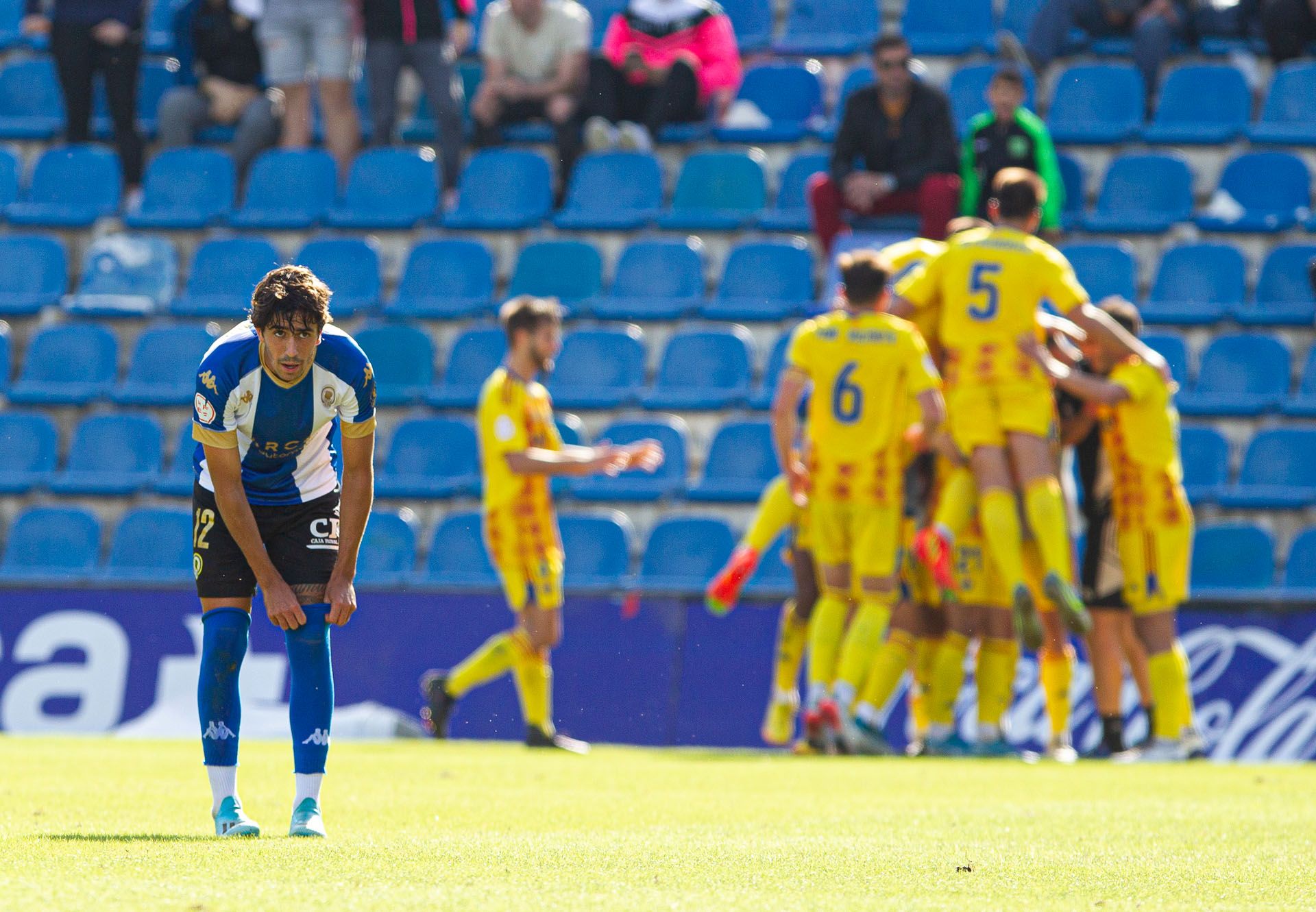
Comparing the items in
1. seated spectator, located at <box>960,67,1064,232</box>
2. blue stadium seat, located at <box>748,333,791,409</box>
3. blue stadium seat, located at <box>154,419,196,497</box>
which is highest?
seated spectator, located at <box>960,67,1064,232</box>

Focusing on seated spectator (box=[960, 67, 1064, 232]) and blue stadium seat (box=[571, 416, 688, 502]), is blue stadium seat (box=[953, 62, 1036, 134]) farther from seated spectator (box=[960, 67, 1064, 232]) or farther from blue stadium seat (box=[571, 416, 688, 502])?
blue stadium seat (box=[571, 416, 688, 502])

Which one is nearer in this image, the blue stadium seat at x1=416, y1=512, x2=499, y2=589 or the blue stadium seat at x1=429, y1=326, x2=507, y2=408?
the blue stadium seat at x1=416, y1=512, x2=499, y2=589

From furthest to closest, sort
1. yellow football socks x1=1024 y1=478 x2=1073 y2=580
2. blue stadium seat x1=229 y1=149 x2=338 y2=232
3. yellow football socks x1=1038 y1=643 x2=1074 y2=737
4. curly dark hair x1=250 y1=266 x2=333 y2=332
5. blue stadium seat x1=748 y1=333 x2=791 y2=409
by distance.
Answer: blue stadium seat x1=229 y1=149 x2=338 y2=232 → blue stadium seat x1=748 y1=333 x2=791 y2=409 → yellow football socks x1=1038 y1=643 x2=1074 y2=737 → yellow football socks x1=1024 y1=478 x2=1073 y2=580 → curly dark hair x1=250 y1=266 x2=333 y2=332

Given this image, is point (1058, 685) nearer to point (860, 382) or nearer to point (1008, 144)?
point (860, 382)

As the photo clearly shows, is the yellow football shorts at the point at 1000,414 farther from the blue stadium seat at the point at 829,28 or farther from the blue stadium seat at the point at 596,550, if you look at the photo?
the blue stadium seat at the point at 829,28

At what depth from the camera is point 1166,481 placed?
375 inches

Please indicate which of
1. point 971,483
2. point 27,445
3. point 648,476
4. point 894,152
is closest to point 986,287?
point 971,483

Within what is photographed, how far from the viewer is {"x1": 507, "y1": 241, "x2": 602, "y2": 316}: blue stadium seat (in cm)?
1341

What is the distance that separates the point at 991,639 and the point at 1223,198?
5068 millimetres

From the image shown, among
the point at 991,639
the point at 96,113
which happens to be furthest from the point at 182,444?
the point at 991,639

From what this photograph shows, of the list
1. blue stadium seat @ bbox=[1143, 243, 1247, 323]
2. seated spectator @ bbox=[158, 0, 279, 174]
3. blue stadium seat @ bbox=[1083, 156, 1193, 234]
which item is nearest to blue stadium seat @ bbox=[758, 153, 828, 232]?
blue stadium seat @ bbox=[1083, 156, 1193, 234]

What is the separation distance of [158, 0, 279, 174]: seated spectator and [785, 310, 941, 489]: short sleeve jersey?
22.9 ft

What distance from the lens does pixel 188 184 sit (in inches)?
581

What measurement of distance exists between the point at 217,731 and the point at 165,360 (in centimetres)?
876
